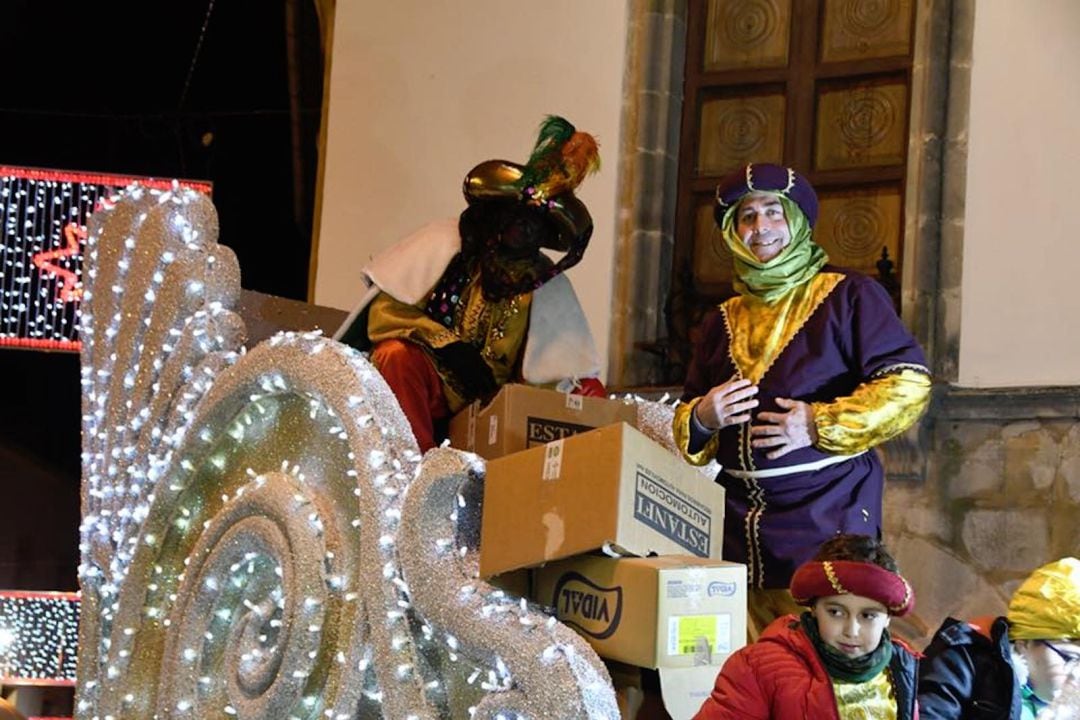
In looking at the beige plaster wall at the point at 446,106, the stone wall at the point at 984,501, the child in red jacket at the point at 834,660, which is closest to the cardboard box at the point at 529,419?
the child in red jacket at the point at 834,660

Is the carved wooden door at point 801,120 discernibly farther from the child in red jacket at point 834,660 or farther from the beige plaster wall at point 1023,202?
the child in red jacket at point 834,660

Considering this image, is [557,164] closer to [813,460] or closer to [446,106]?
[813,460]

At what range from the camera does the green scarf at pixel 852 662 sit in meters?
3.45

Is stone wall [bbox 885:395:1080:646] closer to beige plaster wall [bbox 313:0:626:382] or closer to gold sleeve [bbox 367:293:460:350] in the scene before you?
beige plaster wall [bbox 313:0:626:382]

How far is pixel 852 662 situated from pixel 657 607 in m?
0.34

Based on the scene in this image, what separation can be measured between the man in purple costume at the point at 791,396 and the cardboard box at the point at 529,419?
26cm

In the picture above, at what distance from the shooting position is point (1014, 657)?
3.83 m

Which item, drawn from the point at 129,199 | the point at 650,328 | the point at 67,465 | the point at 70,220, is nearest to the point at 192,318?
the point at 129,199

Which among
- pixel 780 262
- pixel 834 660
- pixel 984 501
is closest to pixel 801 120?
pixel 984 501

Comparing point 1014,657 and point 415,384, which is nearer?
point 1014,657

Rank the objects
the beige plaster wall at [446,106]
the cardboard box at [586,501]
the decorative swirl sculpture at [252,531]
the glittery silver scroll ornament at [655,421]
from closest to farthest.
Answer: the cardboard box at [586,501], the decorative swirl sculpture at [252,531], the glittery silver scroll ornament at [655,421], the beige plaster wall at [446,106]

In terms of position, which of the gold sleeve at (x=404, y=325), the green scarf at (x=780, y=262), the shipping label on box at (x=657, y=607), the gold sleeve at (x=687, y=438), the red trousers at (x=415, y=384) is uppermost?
the green scarf at (x=780, y=262)

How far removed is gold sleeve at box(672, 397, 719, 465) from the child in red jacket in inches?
30.5

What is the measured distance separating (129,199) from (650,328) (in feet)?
8.91
